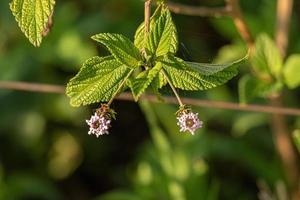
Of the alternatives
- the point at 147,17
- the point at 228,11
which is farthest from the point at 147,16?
the point at 228,11

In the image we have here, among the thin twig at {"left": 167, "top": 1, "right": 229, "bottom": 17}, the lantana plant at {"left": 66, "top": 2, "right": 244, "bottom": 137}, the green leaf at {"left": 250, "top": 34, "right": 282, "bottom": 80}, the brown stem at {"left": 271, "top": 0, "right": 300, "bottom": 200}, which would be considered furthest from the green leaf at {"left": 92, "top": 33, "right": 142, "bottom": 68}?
the brown stem at {"left": 271, "top": 0, "right": 300, "bottom": 200}

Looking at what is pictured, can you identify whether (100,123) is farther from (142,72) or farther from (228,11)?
(228,11)

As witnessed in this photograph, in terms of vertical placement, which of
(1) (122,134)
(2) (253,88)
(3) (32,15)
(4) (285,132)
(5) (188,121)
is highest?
(3) (32,15)

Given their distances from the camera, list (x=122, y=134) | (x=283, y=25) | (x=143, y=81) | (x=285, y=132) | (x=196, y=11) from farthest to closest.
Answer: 1. (x=122, y=134)
2. (x=285, y=132)
3. (x=283, y=25)
4. (x=196, y=11)
5. (x=143, y=81)

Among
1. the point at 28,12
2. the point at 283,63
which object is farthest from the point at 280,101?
the point at 28,12

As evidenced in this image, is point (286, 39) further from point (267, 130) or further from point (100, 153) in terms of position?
point (100, 153)
